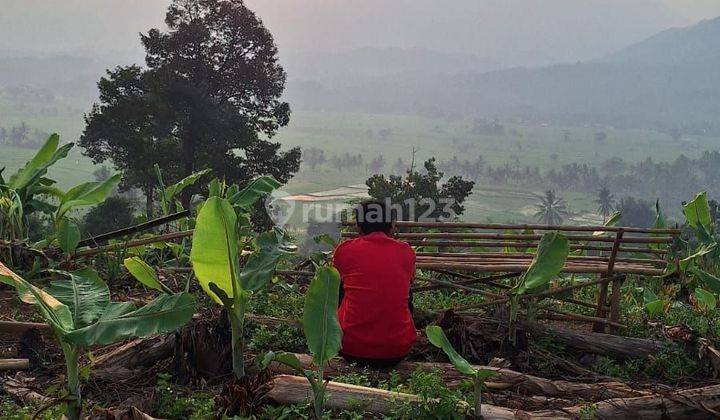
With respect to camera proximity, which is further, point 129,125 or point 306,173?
point 306,173

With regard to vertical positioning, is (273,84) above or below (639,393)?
above

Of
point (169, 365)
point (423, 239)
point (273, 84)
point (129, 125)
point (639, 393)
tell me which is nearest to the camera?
point (639, 393)

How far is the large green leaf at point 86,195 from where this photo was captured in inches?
229

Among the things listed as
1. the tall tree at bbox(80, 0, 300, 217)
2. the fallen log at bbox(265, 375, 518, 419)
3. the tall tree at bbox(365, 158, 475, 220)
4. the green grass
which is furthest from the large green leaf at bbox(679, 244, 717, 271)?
the green grass

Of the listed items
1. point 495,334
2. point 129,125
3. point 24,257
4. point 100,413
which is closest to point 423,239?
point 495,334

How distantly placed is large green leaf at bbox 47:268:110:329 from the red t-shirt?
1361 mm

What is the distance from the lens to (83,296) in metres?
3.27

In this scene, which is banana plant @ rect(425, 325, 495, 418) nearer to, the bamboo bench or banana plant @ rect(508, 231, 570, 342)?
banana plant @ rect(508, 231, 570, 342)

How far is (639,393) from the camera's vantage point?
3.46m

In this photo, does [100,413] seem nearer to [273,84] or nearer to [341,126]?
[273,84]

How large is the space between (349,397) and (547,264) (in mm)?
1574

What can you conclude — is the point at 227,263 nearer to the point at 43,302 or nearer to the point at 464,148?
the point at 43,302

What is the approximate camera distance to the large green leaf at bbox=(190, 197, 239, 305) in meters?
3.20

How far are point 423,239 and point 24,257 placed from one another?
3.42m
